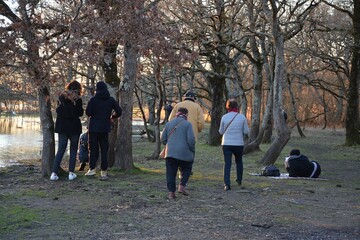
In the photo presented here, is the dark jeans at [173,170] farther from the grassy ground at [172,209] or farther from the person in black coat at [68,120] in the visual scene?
the person in black coat at [68,120]

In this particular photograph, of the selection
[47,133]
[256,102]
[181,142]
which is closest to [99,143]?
[47,133]

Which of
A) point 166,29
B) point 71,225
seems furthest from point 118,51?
point 71,225

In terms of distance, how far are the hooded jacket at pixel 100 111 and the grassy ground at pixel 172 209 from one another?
42.3 inches

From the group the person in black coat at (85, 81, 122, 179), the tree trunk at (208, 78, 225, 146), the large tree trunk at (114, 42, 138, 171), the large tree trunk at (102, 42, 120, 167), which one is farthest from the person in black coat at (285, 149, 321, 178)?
the tree trunk at (208, 78, 225, 146)

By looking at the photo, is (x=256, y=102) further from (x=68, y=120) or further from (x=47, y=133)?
(x=68, y=120)

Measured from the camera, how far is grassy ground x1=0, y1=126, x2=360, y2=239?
22.2 ft

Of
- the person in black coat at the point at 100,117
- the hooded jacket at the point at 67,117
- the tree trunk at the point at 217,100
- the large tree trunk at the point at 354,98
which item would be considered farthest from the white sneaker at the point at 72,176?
the large tree trunk at the point at 354,98

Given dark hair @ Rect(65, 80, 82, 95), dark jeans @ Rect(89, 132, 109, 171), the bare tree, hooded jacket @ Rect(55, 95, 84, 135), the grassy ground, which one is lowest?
the grassy ground

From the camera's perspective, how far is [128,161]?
12.5 metres

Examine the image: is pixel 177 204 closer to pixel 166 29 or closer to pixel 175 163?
pixel 175 163

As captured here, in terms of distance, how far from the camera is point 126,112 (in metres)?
12.3

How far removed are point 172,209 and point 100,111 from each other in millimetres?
3409

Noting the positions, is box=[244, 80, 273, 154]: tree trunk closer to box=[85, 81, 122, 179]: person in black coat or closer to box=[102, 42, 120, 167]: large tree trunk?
box=[102, 42, 120, 167]: large tree trunk

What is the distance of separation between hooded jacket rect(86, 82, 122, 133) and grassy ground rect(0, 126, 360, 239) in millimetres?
1075
